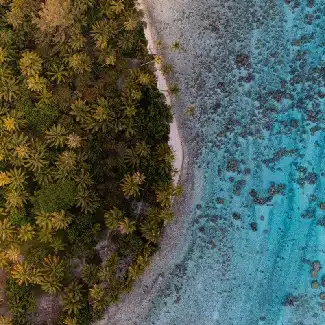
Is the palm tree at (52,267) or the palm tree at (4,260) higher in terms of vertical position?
the palm tree at (4,260)

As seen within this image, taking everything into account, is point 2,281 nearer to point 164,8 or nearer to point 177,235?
point 177,235

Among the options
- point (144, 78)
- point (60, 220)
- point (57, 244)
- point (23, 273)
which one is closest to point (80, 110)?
point (144, 78)

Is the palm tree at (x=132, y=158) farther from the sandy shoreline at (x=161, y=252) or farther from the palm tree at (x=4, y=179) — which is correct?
the palm tree at (x=4, y=179)

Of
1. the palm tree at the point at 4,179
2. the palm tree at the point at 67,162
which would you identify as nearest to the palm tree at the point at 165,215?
the palm tree at the point at 67,162

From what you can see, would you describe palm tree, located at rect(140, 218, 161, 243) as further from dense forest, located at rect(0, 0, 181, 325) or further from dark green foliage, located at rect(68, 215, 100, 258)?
dark green foliage, located at rect(68, 215, 100, 258)

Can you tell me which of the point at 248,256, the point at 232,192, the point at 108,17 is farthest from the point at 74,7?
the point at 248,256
